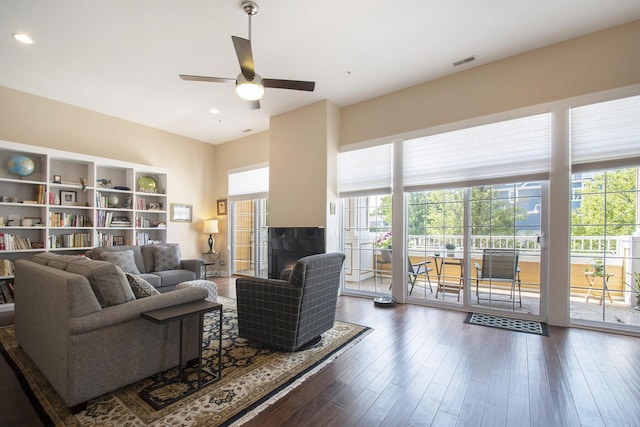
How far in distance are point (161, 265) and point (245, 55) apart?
4032 mm

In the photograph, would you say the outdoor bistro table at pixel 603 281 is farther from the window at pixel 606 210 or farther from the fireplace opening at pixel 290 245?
the fireplace opening at pixel 290 245

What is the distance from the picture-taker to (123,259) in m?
4.55

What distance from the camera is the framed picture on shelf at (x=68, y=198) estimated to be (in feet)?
17.0

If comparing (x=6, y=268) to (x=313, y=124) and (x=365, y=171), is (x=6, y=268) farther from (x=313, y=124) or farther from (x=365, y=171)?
(x=365, y=171)

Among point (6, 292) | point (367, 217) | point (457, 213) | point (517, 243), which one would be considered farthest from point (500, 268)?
point (6, 292)

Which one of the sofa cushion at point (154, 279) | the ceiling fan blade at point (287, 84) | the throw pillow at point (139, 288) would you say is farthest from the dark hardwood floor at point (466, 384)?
the ceiling fan blade at point (287, 84)

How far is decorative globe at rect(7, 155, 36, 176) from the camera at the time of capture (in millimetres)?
4606

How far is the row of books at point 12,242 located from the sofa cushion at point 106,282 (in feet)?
11.8

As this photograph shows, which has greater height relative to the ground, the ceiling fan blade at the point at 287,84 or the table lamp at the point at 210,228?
the ceiling fan blade at the point at 287,84

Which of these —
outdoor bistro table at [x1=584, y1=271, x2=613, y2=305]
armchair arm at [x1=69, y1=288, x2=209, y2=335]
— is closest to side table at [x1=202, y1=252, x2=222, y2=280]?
armchair arm at [x1=69, y1=288, x2=209, y2=335]

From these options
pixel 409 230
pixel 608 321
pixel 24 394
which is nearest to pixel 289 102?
pixel 409 230

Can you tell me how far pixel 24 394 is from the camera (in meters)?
2.20

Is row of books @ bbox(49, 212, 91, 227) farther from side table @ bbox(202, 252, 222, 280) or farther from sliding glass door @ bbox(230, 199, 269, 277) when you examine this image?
sliding glass door @ bbox(230, 199, 269, 277)

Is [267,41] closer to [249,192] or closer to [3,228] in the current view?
[249,192]
